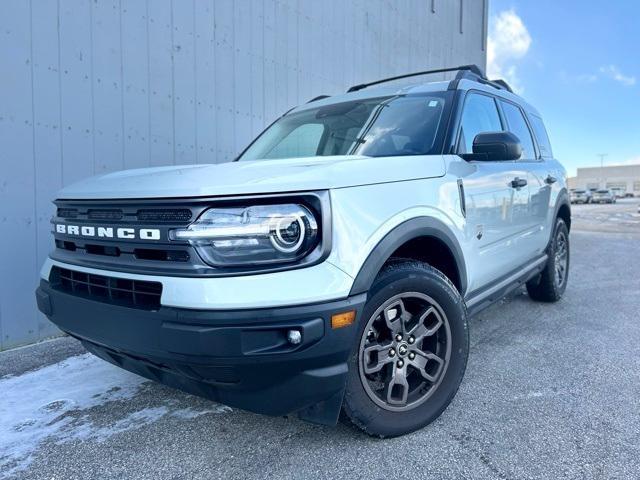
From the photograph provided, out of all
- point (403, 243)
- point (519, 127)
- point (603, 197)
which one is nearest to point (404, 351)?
point (403, 243)

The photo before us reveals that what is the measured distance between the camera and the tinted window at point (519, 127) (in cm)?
392

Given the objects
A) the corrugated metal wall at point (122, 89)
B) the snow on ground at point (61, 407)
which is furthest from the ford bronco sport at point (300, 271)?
the corrugated metal wall at point (122, 89)

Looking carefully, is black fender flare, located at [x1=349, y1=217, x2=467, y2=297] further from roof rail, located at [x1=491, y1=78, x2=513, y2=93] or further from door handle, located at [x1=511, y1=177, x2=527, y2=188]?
roof rail, located at [x1=491, y1=78, x2=513, y2=93]

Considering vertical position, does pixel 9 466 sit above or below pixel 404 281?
below

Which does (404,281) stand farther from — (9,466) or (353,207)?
(9,466)

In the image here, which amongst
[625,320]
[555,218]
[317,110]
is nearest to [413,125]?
[317,110]

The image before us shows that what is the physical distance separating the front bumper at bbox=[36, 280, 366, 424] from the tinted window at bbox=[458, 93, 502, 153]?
1.57 m

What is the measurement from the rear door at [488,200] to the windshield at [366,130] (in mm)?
225

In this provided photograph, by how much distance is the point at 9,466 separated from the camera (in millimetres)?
2145

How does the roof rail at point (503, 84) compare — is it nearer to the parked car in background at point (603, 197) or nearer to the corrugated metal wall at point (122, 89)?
the corrugated metal wall at point (122, 89)

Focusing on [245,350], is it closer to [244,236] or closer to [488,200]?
[244,236]

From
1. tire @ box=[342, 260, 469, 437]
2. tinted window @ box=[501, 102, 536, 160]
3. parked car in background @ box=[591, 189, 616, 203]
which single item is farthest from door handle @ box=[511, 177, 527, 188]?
parked car in background @ box=[591, 189, 616, 203]

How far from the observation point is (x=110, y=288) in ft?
6.63

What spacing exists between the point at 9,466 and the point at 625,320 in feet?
15.8
